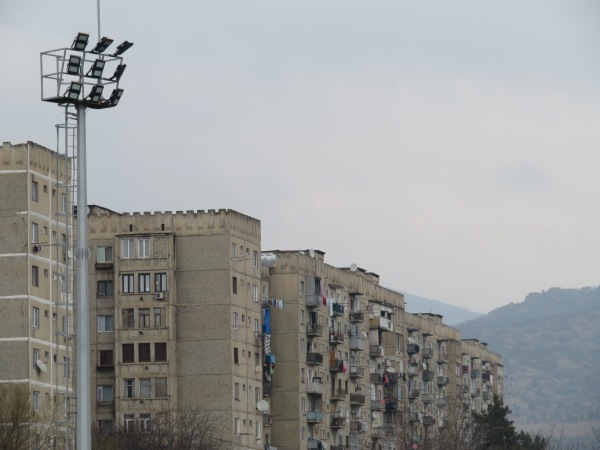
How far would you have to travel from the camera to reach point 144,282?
470ft

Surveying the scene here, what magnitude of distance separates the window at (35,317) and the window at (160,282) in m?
19.5

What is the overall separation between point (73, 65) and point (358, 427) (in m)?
113

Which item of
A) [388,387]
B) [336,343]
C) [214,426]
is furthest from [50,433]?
[388,387]

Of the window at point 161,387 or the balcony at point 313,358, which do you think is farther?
the balcony at point 313,358

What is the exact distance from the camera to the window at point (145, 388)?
142 metres

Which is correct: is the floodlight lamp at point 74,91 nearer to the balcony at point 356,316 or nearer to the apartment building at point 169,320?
the apartment building at point 169,320

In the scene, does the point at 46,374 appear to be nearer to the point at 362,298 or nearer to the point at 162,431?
the point at 162,431

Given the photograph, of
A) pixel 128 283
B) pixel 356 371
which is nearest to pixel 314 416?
pixel 356 371

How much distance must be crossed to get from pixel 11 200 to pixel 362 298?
194 feet

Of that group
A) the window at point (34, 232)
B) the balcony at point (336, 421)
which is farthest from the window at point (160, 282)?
the balcony at point (336, 421)

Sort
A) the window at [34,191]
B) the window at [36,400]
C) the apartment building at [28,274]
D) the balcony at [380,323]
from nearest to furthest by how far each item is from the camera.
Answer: the window at [36,400] → the apartment building at [28,274] → the window at [34,191] → the balcony at [380,323]

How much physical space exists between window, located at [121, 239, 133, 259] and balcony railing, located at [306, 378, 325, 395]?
23394 millimetres

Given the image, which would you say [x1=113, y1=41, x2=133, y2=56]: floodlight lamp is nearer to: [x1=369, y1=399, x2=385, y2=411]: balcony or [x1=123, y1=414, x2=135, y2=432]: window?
[x1=123, y1=414, x2=135, y2=432]: window

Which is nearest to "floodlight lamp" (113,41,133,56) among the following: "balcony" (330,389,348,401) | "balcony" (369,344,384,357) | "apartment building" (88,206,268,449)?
"apartment building" (88,206,268,449)
